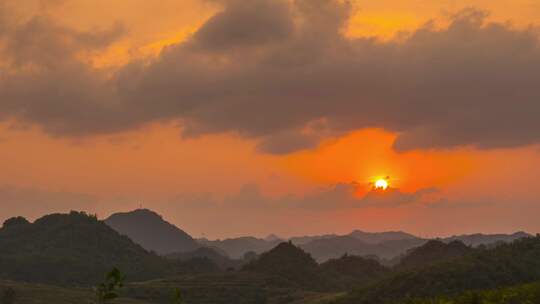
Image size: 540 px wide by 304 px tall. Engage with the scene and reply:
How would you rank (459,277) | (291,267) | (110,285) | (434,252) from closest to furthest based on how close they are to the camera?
(110,285), (459,277), (291,267), (434,252)

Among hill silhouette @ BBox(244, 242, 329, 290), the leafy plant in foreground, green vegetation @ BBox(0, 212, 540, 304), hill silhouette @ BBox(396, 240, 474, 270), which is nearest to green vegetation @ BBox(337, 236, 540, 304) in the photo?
green vegetation @ BBox(0, 212, 540, 304)

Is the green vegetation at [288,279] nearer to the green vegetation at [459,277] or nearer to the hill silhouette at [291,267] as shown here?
the green vegetation at [459,277]

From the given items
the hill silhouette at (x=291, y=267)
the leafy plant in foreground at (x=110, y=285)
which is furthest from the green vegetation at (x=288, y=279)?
the leafy plant in foreground at (x=110, y=285)

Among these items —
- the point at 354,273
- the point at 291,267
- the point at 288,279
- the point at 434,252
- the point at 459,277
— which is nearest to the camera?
the point at 459,277

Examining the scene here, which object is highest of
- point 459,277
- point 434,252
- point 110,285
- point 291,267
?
point 434,252

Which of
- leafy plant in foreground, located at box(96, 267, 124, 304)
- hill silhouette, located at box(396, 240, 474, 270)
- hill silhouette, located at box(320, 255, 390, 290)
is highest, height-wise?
hill silhouette, located at box(396, 240, 474, 270)

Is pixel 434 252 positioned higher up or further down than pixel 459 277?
higher up

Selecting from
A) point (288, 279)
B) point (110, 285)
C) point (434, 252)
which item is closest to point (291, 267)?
point (288, 279)

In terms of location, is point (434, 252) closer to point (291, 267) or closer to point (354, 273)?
point (354, 273)

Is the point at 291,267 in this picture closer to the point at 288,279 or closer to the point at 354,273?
the point at 288,279

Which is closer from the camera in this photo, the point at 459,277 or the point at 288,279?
the point at 459,277

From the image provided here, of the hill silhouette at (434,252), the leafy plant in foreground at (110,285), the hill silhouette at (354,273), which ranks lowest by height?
the leafy plant in foreground at (110,285)

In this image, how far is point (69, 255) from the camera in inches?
7446

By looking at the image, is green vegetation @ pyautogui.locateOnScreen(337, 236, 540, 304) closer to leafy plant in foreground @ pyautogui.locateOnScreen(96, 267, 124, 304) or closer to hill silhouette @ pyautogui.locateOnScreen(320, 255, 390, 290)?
hill silhouette @ pyautogui.locateOnScreen(320, 255, 390, 290)
